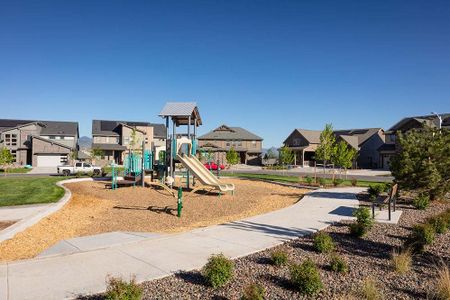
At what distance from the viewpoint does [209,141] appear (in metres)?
68.8

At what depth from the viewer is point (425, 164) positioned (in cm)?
1495

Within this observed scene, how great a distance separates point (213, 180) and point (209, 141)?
49.1 m

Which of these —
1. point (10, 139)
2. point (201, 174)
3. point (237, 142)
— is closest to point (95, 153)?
point (10, 139)

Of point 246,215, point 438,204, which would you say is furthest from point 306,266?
point 438,204

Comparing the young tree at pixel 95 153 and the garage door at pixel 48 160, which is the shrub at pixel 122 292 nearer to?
the young tree at pixel 95 153

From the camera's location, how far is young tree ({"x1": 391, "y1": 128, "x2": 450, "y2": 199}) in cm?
1509

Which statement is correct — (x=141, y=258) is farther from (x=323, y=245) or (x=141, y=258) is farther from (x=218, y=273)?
(x=323, y=245)

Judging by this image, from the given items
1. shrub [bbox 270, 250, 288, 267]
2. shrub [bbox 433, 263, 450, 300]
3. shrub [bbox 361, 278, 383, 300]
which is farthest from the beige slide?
shrub [bbox 433, 263, 450, 300]

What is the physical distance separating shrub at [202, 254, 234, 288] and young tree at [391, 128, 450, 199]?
1222 centimetres

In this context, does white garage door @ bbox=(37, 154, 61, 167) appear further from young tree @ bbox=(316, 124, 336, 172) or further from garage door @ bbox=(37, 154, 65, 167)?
young tree @ bbox=(316, 124, 336, 172)

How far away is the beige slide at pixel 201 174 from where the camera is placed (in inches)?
750

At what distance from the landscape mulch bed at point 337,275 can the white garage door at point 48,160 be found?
56.1 metres

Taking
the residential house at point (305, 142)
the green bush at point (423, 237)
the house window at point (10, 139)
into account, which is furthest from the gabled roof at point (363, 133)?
the house window at point (10, 139)

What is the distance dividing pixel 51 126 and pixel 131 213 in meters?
57.9
